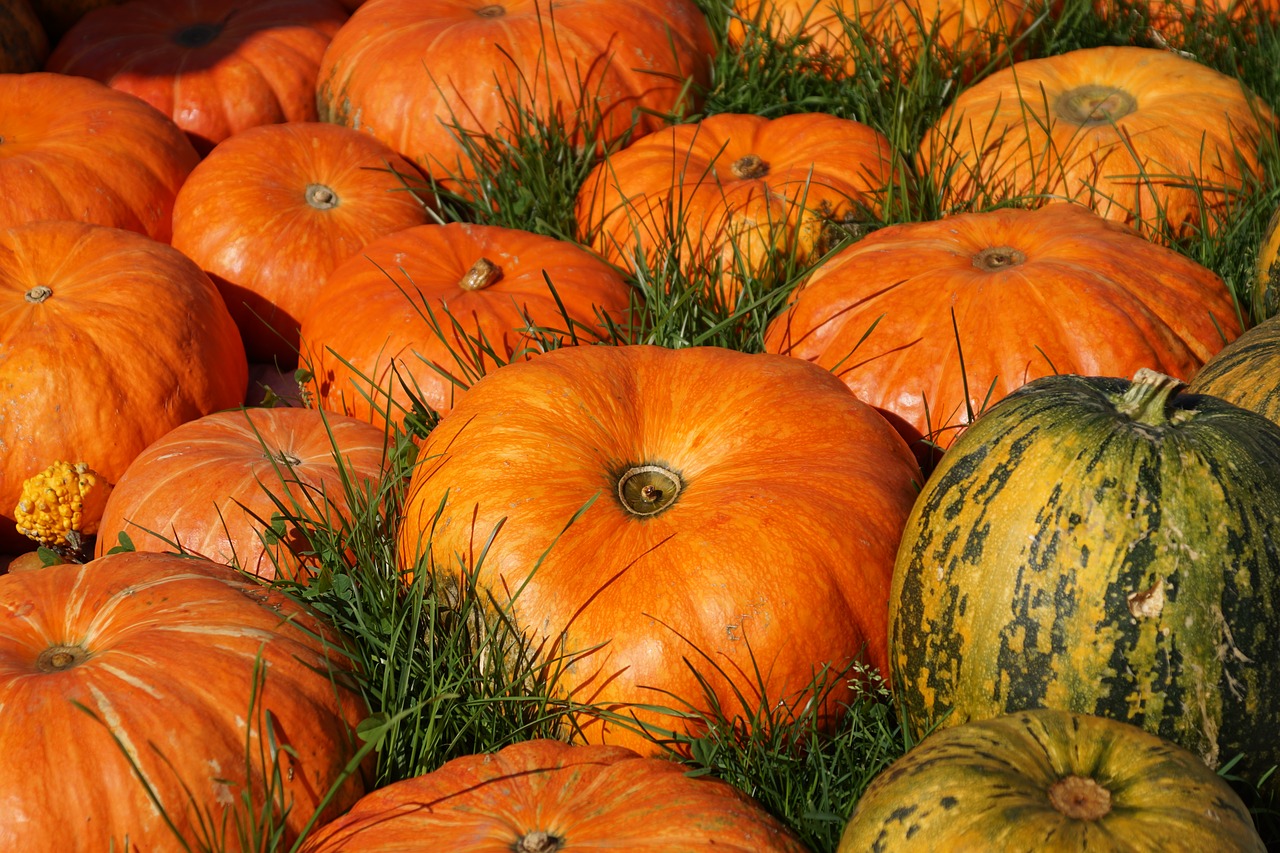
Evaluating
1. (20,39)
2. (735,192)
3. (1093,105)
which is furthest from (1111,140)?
(20,39)

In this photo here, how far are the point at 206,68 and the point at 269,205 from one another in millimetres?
1382

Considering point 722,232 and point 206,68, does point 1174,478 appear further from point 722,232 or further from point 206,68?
point 206,68

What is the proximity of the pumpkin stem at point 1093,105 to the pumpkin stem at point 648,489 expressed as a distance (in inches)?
102

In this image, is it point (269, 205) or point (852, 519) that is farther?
point (269, 205)

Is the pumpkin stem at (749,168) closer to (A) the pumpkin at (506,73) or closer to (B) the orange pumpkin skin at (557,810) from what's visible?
(A) the pumpkin at (506,73)

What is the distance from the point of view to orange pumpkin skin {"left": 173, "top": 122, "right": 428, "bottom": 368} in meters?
4.54

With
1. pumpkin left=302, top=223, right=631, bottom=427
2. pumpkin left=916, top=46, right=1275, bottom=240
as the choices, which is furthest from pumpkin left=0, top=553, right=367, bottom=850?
pumpkin left=916, top=46, right=1275, bottom=240

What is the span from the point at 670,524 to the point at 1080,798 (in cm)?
111

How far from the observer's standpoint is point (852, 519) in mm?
2766

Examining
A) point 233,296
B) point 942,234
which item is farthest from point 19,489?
point 942,234

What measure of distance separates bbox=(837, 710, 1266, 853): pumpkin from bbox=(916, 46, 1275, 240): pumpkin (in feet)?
8.85

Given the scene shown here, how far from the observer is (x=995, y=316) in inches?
135

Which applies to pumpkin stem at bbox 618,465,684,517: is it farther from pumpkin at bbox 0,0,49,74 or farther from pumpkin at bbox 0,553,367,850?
pumpkin at bbox 0,0,49,74

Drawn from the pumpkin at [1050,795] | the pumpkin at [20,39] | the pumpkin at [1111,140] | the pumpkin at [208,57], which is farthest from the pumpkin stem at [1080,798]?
the pumpkin at [20,39]
